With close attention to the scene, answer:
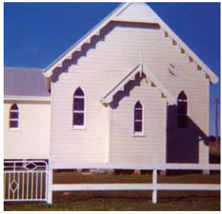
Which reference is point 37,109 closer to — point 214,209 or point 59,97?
point 59,97

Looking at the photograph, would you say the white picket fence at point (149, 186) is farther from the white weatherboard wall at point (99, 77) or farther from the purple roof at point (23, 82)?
the purple roof at point (23, 82)

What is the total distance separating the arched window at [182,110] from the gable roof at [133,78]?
1.77 meters

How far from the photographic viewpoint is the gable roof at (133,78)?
667 inches

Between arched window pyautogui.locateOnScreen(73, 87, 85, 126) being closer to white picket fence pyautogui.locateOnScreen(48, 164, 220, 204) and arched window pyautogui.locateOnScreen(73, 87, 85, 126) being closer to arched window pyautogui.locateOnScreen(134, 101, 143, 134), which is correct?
arched window pyautogui.locateOnScreen(134, 101, 143, 134)

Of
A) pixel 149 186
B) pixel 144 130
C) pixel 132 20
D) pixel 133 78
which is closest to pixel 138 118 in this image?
pixel 144 130

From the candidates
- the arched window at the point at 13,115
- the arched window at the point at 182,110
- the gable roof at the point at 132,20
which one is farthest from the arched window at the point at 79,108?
the arched window at the point at 182,110

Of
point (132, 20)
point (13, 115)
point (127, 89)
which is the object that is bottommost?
point (13, 115)

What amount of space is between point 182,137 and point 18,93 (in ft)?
24.4

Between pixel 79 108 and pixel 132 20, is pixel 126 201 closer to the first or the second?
pixel 79 108

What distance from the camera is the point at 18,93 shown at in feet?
65.3

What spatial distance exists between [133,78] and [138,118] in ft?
5.48

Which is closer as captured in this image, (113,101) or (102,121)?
(113,101)

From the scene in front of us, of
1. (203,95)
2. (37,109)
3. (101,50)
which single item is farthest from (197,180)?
(37,109)

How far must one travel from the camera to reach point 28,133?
19.5 metres
